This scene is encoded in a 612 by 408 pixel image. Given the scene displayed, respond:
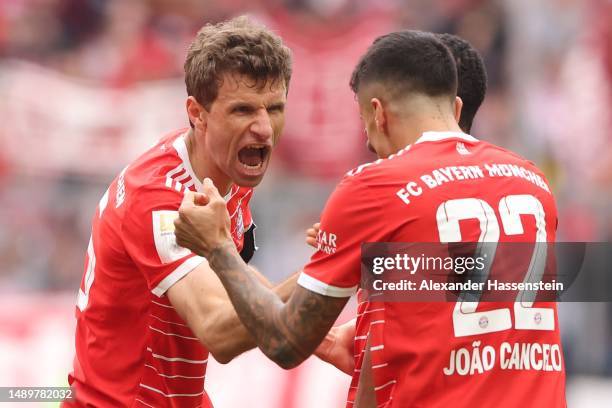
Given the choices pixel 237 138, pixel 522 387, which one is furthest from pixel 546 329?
pixel 237 138

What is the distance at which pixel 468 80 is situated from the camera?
5.48 metres

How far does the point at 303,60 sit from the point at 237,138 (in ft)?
19.1

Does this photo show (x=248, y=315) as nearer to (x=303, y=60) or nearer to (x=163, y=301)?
(x=163, y=301)

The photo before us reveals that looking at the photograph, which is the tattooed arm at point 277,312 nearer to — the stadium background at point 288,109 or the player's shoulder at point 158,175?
the player's shoulder at point 158,175

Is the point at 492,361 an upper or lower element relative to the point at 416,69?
lower

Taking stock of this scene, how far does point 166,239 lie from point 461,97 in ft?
5.15

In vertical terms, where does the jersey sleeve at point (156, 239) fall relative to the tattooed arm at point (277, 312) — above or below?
above

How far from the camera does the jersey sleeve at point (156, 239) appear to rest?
4.87m

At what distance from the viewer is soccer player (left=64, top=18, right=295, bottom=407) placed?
512 centimetres

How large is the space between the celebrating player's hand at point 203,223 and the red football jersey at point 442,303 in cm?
45

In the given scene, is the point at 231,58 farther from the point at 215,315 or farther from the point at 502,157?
the point at 502,157

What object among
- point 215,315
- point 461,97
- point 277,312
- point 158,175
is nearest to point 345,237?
point 277,312

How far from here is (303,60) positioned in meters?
11.0

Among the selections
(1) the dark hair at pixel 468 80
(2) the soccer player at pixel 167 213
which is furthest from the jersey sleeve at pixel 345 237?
(1) the dark hair at pixel 468 80
